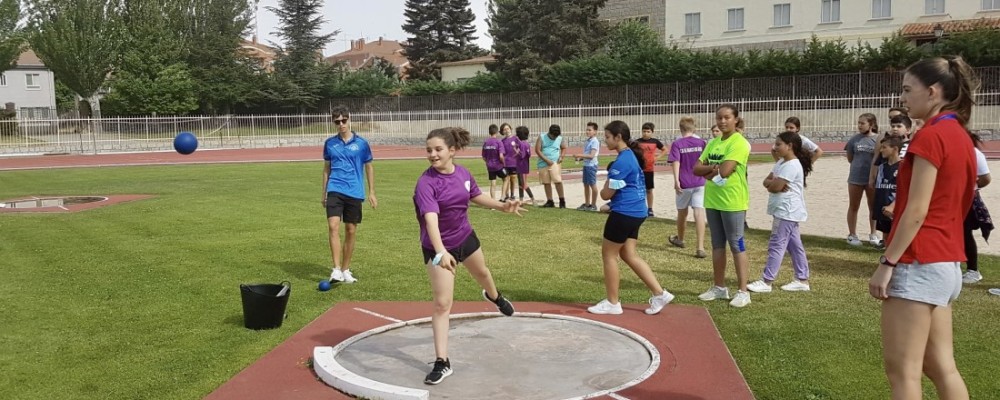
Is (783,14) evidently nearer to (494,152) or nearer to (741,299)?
(494,152)

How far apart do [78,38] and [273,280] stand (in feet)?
182

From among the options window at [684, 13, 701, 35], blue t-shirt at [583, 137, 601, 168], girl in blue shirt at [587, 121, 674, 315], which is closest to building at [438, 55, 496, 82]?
window at [684, 13, 701, 35]

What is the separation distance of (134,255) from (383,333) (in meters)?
5.84

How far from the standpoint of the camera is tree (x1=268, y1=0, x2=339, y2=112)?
209ft

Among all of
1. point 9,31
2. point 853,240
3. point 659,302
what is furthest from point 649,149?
point 9,31

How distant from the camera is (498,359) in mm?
6352

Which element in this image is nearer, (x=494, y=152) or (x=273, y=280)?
(x=273, y=280)

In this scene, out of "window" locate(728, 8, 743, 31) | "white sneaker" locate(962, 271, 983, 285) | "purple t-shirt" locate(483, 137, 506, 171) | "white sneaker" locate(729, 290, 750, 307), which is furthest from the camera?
"window" locate(728, 8, 743, 31)

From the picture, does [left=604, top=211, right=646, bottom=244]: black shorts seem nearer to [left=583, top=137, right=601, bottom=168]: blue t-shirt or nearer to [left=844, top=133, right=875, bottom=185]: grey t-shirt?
[left=844, top=133, right=875, bottom=185]: grey t-shirt

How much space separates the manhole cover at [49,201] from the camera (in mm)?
18047

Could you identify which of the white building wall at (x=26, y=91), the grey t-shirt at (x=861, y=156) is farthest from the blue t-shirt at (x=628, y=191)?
the white building wall at (x=26, y=91)

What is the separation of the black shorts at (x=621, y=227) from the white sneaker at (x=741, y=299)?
1.46 metres

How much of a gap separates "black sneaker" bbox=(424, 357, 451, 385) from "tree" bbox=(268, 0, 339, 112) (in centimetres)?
6014

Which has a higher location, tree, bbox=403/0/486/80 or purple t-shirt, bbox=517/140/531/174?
tree, bbox=403/0/486/80
